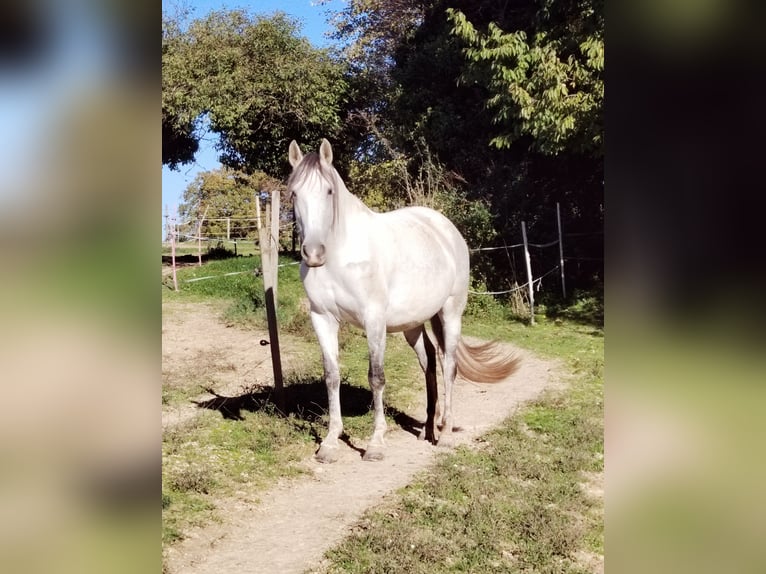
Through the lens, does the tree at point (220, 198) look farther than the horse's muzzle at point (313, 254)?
Yes

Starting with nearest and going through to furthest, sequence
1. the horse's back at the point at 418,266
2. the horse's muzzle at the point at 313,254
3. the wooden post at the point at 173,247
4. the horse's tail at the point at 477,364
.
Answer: the horse's muzzle at the point at 313,254 < the horse's back at the point at 418,266 < the horse's tail at the point at 477,364 < the wooden post at the point at 173,247

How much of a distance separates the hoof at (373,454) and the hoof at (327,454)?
194 millimetres

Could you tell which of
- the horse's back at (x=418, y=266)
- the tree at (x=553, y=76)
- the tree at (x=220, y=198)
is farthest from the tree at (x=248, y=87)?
the horse's back at (x=418, y=266)

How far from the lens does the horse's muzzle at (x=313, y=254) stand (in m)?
3.06

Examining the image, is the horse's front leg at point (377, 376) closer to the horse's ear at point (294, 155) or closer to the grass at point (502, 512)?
the grass at point (502, 512)

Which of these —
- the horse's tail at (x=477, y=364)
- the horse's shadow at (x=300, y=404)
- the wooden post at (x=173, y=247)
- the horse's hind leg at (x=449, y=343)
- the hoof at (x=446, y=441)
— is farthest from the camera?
the wooden post at (x=173, y=247)

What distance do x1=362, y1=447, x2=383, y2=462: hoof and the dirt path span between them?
0.14 ft

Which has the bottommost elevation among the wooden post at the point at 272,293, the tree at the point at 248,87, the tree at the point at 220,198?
the wooden post at the point at 272,293

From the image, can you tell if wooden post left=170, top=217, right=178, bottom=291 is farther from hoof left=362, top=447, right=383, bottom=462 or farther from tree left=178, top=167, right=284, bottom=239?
hoof left=362, top=447, right=383, bottom=462

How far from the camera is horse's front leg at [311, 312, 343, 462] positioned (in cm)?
369

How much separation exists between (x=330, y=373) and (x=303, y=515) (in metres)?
1.09
